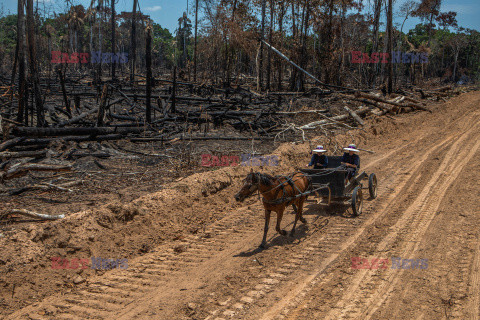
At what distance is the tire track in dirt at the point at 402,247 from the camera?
5371mm

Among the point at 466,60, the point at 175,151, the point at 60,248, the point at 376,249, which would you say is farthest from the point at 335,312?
the point at 466,60

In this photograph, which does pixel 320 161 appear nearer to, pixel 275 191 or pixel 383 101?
pixel 275 191

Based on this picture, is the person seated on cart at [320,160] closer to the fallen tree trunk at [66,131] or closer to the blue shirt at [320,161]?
the blue shirt at [320,161]

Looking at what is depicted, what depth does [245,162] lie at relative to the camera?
12.2 metres

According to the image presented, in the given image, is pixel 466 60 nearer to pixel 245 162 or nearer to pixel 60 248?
pixel 245 162

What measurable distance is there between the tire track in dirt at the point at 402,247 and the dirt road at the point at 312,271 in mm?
22

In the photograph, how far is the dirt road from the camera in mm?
5320

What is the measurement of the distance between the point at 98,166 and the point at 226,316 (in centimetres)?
750

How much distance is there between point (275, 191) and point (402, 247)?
8.61 ft

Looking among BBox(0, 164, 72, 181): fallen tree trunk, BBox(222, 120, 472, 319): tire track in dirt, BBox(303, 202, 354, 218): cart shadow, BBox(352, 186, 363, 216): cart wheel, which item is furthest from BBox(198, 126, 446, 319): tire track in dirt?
BBox(0, 164, 72, 181): fallen tree trunk

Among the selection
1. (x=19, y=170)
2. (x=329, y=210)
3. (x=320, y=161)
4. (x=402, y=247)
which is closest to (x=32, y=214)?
(x=19, y=170)

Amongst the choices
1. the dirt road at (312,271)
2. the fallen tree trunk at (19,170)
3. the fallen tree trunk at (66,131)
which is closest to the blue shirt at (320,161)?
the dirt road at (312,271)

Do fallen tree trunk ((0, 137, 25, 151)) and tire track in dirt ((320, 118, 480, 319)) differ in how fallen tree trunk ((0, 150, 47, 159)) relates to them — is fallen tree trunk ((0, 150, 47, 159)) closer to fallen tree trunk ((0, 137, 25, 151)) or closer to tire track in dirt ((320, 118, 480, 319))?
fallen tree trunk ((0, 137, 25, 151))

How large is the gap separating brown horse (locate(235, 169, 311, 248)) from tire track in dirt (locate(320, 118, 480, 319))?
185cm
